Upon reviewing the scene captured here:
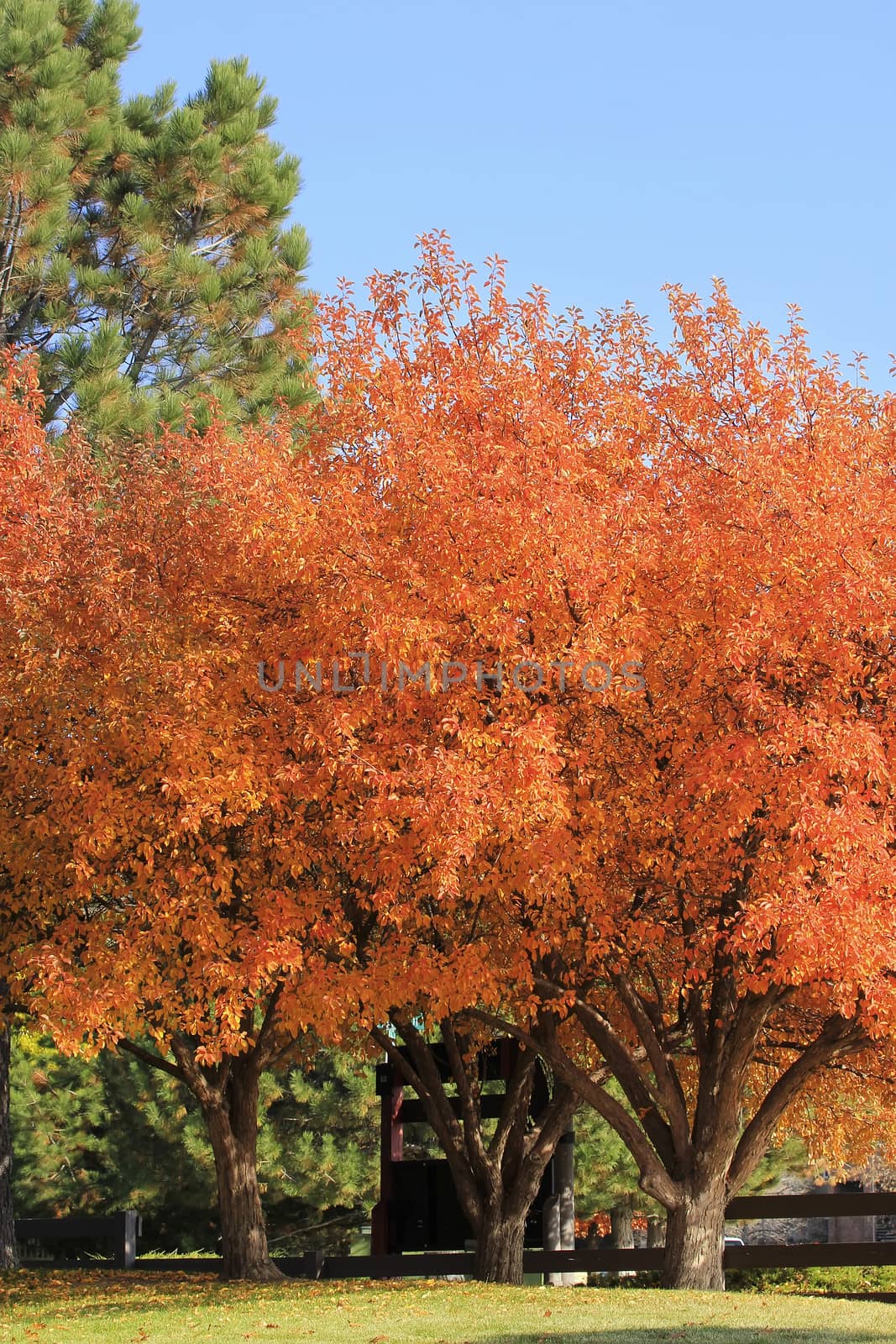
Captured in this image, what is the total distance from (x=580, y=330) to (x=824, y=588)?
3.97 meters

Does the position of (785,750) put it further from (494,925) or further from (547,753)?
(494,925)

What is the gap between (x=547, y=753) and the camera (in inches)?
456

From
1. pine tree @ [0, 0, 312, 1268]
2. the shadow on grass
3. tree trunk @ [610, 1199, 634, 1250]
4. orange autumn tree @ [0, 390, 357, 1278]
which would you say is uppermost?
pine tree @ [0, 0, 312, 1268]

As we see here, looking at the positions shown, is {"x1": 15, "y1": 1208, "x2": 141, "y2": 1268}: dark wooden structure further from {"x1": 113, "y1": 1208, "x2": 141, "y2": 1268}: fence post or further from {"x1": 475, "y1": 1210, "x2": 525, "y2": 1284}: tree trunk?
{"x1": 475, "y1": 1210, "x2": 525, "y2": 1284}: tree trunk

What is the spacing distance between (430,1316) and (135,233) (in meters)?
16.8

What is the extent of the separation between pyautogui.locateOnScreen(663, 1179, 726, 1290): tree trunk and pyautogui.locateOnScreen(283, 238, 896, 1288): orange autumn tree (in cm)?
4

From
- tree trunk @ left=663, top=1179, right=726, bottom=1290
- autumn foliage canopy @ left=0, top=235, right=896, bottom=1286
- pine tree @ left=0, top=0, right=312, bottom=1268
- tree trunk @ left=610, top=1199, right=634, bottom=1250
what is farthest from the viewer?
tree trunk @ left=610, top=1199, right=634, bottom=1250

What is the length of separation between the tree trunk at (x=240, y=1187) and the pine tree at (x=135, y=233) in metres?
9.15

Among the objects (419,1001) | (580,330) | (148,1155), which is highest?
(580,330)

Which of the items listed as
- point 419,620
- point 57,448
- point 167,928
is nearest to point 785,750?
point 419,620

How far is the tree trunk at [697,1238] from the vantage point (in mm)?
13727

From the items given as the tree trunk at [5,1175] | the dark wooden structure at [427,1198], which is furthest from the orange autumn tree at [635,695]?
the tree trunk at [5,1175]

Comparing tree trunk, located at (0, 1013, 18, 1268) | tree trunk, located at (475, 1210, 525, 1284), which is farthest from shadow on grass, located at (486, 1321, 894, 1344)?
tree trunk, located at (0, 1013, 18, 1268)

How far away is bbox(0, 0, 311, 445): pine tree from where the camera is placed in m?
20.7
